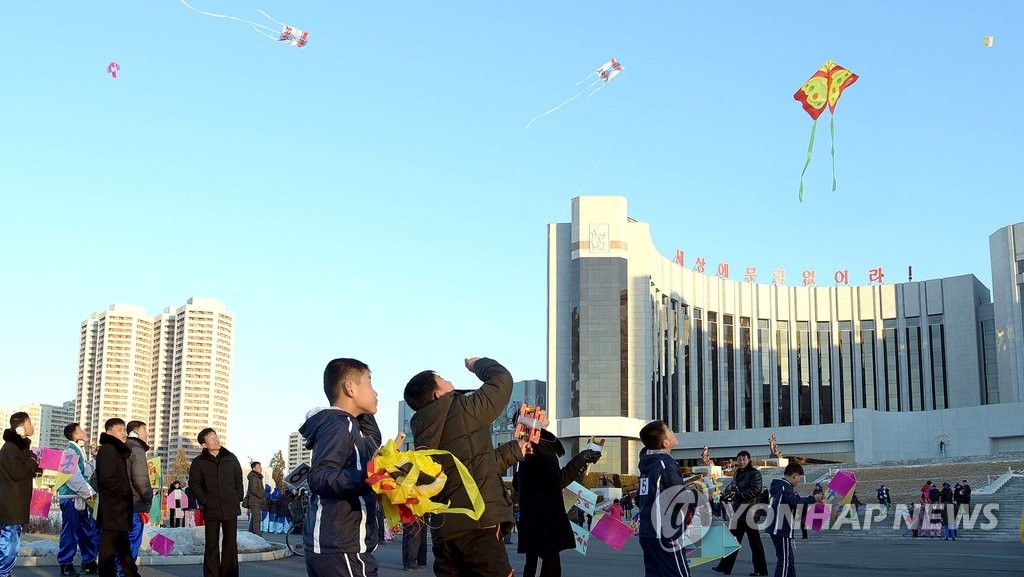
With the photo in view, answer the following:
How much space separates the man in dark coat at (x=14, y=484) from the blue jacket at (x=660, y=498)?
5.53 metres

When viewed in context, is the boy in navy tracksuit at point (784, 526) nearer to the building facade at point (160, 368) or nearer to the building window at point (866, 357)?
→ the building window at point (866, 357)

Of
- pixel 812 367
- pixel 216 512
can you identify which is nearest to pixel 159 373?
pixel 812 367

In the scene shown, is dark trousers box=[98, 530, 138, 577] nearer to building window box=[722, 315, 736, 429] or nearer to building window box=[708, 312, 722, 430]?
building window box=[708, 312, 722, 430]

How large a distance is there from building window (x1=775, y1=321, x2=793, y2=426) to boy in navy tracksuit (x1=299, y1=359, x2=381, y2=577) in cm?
8094

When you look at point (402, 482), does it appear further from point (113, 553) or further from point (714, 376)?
point (714, 376)

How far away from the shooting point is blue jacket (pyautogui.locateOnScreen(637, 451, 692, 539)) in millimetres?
6352

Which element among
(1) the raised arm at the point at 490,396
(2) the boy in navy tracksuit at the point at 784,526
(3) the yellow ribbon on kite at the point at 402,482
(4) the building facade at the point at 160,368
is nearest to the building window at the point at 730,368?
(4) the building facade at the point at 160,368

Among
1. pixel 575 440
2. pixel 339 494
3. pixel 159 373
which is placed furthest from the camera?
pixel 159 373

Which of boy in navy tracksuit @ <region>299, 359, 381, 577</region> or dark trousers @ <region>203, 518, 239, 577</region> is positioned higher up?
boy in navy tracksuit @ <region>299, 359, 381, 577</region>

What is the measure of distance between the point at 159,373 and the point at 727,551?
101462 mm

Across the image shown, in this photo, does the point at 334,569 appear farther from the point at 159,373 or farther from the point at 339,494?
the point at 159,373

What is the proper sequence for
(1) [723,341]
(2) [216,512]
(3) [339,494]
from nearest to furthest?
1. (3) [339,494]
2. (2) [216,512]
3. (1) [723,341]

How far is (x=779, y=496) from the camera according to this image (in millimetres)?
9742

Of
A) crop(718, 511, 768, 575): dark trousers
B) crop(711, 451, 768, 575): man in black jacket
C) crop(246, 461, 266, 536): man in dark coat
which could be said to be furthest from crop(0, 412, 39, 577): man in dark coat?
crop(246, 461, 266, 536): man in dark coat
